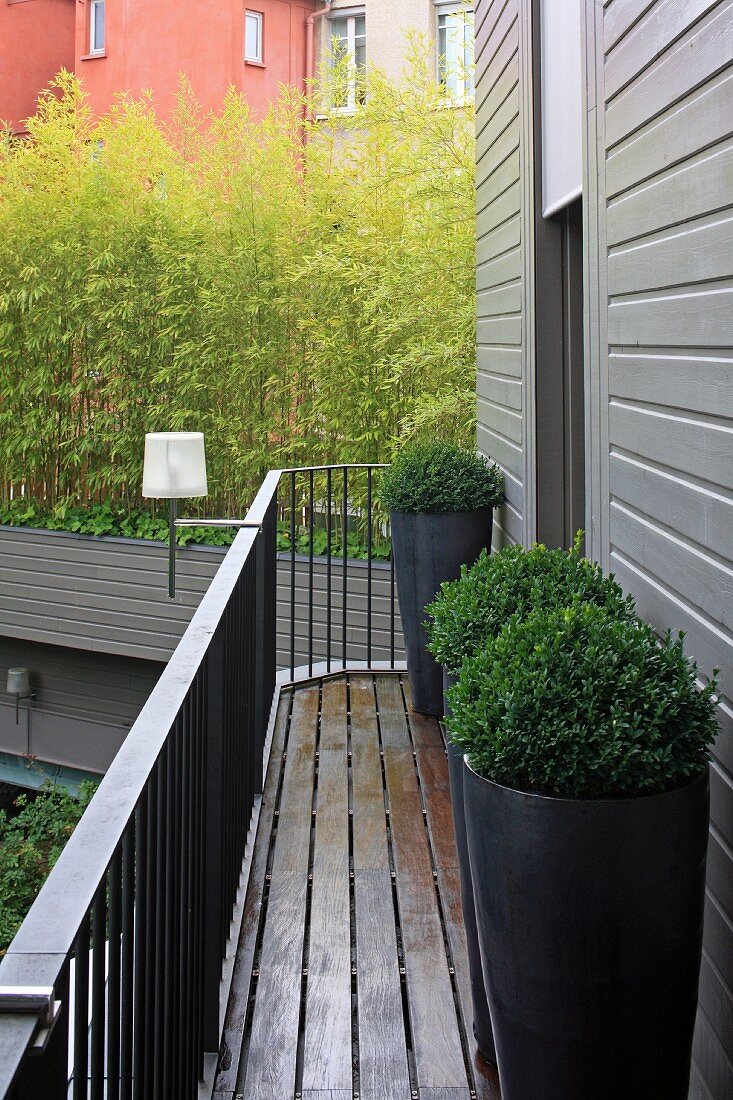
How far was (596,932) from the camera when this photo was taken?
1378mm

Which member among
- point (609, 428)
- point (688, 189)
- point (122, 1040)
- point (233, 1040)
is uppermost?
point (688, 189)

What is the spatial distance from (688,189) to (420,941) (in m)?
1.64

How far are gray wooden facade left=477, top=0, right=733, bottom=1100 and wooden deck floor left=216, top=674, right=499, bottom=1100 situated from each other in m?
0.53

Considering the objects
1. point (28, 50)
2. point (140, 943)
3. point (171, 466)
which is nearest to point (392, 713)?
point (171, 466)

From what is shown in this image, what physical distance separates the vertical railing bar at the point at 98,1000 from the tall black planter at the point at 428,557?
279 centimetres

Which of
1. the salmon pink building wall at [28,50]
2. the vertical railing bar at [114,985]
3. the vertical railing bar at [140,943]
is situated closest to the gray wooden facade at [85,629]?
the vertical railing bar at [140,943]

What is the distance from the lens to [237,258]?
26.2 ft

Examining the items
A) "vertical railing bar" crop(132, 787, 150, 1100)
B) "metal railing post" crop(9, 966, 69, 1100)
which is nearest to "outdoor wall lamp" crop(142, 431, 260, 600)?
"vertical railing bar" crop(132, 787, 150, 1100)

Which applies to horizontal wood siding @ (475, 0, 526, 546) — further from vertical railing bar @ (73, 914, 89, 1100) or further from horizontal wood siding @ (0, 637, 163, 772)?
horizontal wood siding @ (0, 637, 163, 772)

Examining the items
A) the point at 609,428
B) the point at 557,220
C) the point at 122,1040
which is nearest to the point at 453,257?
the point at 557,220

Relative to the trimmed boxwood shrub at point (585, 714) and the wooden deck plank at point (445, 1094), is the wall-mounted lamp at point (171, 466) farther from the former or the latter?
the trimmed boxwood shrub at point (585, 714)

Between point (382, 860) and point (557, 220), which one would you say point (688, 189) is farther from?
point (382, 860)

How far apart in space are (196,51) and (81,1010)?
12503 millimetres

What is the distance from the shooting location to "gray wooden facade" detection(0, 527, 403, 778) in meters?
8.11
